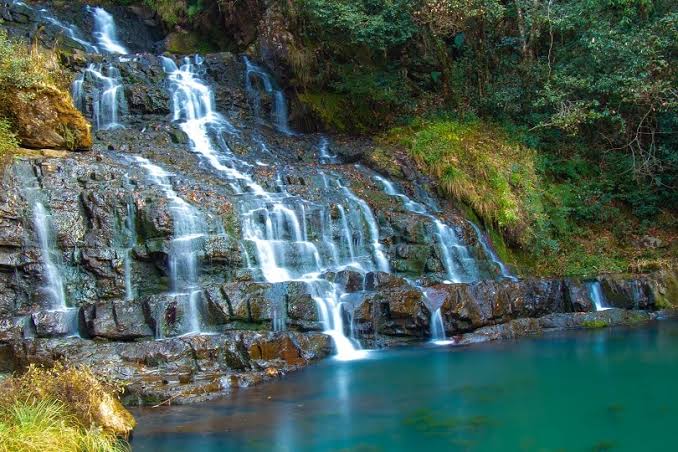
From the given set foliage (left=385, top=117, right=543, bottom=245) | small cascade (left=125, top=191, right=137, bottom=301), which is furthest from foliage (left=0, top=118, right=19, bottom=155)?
foliage (left=385, top=117, right=543, bottom=245)

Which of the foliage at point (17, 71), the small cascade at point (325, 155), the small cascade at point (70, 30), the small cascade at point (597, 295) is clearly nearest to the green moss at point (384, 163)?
the small cascade at point (325, 155)

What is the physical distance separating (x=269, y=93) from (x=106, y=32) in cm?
809

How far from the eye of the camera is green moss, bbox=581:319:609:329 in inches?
539

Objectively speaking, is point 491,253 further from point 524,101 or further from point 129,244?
point 129,244

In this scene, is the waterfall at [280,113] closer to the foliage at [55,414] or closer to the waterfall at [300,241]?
the waterfall at [300,241]

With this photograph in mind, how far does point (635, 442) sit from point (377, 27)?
14.5 meters

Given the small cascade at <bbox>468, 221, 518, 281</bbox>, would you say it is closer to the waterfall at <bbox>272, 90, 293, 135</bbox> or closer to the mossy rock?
the waterfall at <bbox>272, 90, 293, 135</bbox>

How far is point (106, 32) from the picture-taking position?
25.0 metres

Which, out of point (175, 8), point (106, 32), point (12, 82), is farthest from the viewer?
point (175, 8)

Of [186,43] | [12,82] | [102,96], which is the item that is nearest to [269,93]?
[102,96]

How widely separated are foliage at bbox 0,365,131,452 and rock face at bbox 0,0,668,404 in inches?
81.3

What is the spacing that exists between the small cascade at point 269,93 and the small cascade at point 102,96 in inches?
165

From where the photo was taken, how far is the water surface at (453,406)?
782 cm

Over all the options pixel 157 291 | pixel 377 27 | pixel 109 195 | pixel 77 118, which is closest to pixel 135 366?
pixel 157 291
